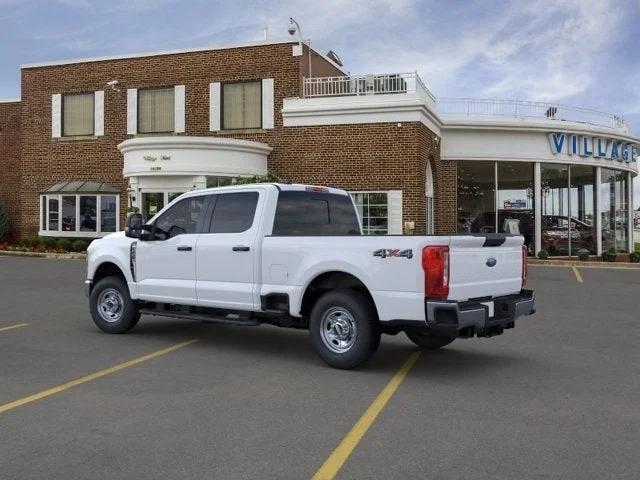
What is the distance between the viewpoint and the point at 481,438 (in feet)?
16.1

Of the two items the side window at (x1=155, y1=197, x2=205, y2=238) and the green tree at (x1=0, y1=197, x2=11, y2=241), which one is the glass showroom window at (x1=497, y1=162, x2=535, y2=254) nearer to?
the side window at (x1=155, y1=197, x2=205, y2=238)

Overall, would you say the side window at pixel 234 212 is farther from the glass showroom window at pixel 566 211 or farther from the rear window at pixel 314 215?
the glass showroom window at pixel 566 211

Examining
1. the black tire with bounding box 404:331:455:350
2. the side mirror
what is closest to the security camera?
the side mirror

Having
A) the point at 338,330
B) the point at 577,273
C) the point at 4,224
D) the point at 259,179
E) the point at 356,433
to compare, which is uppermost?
the point at 259,179

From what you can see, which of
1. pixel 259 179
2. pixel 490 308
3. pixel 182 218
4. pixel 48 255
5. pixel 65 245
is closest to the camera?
pixel 490 308

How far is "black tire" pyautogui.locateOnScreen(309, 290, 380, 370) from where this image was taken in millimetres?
6895

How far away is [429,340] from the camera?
8234 mm

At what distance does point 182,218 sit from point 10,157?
78.1 ft

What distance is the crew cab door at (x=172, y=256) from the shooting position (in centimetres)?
845

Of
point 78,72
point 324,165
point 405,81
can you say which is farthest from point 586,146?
point 78,72

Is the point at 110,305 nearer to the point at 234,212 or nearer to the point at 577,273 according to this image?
the point at 234,212

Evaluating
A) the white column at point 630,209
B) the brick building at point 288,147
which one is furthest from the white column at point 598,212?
the white column at point 630,209

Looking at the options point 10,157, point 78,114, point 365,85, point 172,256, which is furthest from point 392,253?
point 10,157

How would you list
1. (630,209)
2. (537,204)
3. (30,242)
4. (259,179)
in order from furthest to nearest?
(630,209), (30,242), (537,204), (259,179)
